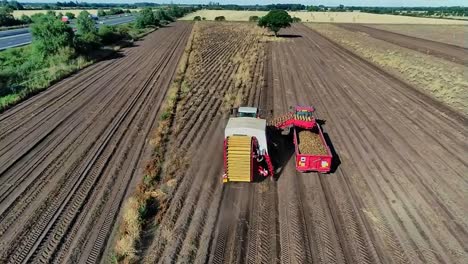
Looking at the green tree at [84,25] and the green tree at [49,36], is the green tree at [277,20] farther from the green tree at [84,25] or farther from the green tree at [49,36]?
the green tree at [49,36]

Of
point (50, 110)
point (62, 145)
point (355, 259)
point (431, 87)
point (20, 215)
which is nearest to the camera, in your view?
point (355, 259)

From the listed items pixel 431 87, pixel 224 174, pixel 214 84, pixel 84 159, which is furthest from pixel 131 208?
pixel 431 87

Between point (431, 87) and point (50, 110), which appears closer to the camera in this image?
point (50, 110)

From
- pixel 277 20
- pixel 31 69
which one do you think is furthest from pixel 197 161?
pixel 277 20

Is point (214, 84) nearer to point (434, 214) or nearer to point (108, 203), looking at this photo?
point (108, 203)

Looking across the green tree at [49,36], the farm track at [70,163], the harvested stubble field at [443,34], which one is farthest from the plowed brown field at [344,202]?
the harvested stubble field at [443,34]

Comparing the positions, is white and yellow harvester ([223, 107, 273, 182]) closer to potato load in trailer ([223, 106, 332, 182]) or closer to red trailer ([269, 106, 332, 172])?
potato load in trailer ([223, 106, 332, 182])
